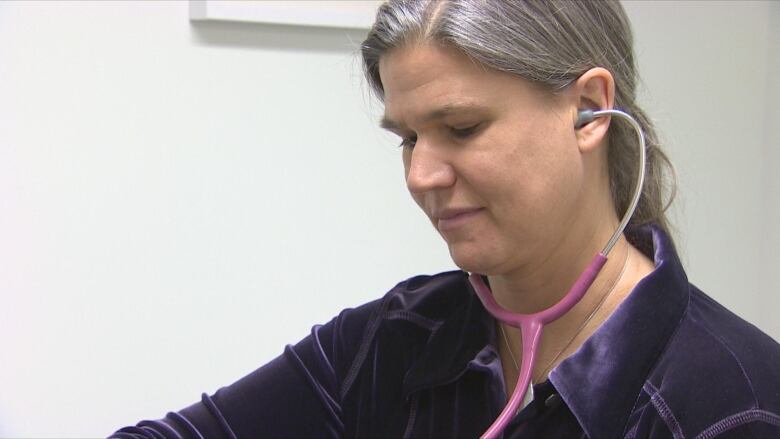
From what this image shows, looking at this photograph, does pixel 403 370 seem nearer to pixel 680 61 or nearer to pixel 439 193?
pixel 439 193

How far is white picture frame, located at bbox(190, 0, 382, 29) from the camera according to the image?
68.1 inches

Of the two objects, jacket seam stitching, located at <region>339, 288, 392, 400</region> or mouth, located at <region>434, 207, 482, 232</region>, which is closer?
mouth, located at <region>434, 207, 482, 232</region>

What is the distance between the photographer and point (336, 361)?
4.54ft

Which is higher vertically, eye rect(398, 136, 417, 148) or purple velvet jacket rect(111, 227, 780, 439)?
eye rect(398, 136, 417, 148)

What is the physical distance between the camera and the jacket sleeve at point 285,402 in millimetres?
1363

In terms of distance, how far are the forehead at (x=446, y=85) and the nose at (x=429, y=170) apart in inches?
1.4

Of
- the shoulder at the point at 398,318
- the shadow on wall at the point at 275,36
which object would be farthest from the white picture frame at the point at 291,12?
the shoulder at the point at 398,318

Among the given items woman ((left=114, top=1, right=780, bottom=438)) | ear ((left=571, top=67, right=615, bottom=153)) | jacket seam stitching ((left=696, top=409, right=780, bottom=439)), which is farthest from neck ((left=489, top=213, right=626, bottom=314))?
jacket seam stitching ((left=696, top=409, right=780, bottom=439))

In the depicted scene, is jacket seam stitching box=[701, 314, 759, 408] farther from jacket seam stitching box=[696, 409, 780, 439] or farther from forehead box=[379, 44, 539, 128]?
forehead box=[379, 44, 539, 128]

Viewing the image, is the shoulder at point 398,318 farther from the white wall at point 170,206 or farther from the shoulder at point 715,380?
the white wall at point 170,206

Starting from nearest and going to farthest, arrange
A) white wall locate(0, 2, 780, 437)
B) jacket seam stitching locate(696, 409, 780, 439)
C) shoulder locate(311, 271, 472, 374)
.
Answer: jacket seam stitching locate(696, 409, 780, 439), shoulder locate(311, 271, 472, 374), white wall locate(0, 2, 780, 437)

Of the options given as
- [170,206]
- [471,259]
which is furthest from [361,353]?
[170,206]

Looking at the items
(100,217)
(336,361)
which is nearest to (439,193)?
(336,361)

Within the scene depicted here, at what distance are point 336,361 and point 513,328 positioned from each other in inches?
10.5
